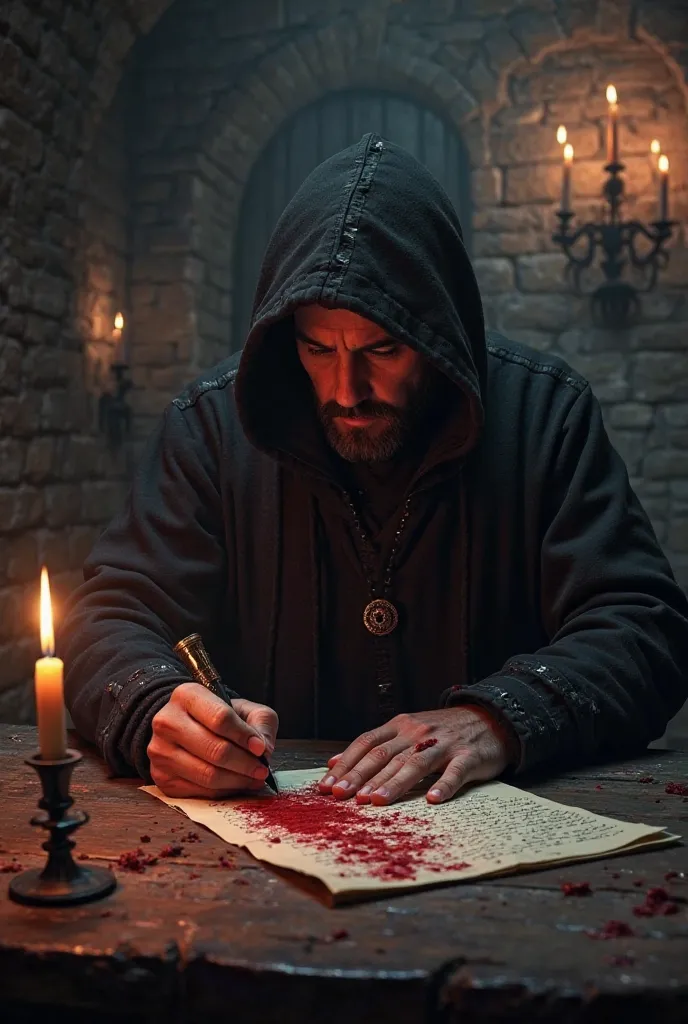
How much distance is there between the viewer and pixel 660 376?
4.56m

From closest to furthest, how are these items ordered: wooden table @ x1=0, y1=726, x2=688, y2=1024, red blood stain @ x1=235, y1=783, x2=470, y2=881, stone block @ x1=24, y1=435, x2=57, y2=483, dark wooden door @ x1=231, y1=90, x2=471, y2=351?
wooden table @ x1=0, y1=726, x2=688, y2=1024 < red blood stain @ x1=235, y1=783, x2=470, y2=881 < stone block @ x1=24, y1=435, x2=57, y2=483 < dark wooden door @ x1=231, y1=90, x2=471, y2=351

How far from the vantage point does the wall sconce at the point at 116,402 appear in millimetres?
4516

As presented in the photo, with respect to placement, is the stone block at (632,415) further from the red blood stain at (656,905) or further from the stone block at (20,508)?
the red blood stain at (656,905)

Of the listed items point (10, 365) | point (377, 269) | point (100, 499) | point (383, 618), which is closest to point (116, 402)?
point (100, 499)

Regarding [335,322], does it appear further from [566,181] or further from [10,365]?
[566,181]

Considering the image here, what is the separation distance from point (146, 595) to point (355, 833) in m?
0.84

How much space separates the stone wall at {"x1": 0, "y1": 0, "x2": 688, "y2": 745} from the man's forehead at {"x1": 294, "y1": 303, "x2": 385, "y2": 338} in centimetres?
191

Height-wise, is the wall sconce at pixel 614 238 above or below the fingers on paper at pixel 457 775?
above

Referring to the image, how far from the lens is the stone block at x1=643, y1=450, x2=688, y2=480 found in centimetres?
457

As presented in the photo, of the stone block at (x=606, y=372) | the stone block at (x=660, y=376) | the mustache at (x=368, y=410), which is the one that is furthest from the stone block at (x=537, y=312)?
the mustache at (x=368, y=410)

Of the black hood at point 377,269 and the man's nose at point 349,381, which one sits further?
→ the man's nose at point 349,381

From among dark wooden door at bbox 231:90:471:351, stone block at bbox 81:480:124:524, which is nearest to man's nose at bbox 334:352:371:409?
stone block at bbox 81:480:124:524

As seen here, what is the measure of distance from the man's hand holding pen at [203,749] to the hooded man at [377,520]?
147 mm

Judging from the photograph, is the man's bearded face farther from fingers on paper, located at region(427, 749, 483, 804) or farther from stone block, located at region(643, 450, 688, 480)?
stone block, located at region(643, 450, 688, 480)
